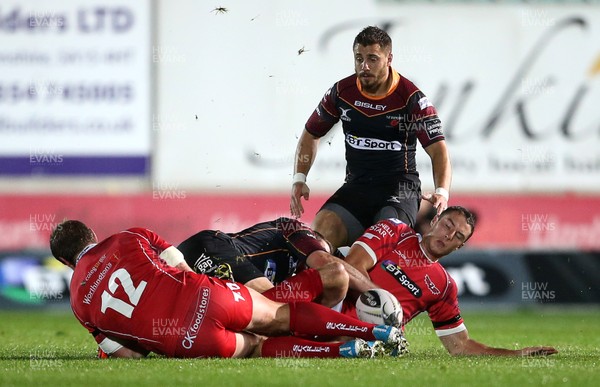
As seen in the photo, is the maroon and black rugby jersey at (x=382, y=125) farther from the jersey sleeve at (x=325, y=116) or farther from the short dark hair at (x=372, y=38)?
the short dark hair at (x=372, y=38)

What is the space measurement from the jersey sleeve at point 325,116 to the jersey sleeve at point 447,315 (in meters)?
1.87

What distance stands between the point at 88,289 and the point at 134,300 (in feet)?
1.18

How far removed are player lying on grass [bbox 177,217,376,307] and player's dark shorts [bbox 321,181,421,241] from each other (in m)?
0.52

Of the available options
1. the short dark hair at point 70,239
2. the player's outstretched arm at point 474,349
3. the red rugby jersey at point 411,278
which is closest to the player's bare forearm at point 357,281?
the red rugby jersey at point 411,278

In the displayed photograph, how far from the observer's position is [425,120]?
9.13 metres

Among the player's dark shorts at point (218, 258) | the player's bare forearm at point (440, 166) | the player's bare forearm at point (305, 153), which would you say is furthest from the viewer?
the player's bare forearm at point (305, 153)

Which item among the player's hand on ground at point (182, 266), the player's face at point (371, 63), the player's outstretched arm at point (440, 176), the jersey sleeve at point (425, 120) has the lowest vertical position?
the player's hand on ground at point (182, 266)

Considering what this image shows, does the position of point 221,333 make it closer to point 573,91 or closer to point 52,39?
point 52,39

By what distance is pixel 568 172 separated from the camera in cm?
1526

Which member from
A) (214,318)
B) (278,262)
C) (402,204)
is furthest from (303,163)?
(214,318)

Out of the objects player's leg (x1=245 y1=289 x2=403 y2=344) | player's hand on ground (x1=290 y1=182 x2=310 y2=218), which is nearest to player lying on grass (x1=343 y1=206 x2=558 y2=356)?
player's leg (x1=245 y1=289 x2=403 y2=344)

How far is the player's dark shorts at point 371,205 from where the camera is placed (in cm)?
938

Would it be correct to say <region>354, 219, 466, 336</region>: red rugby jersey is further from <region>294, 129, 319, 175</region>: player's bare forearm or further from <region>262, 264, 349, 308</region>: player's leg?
<region>294, 129, 319, 175</region>: player's bare forearm

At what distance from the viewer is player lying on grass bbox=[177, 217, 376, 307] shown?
26.6 feet
